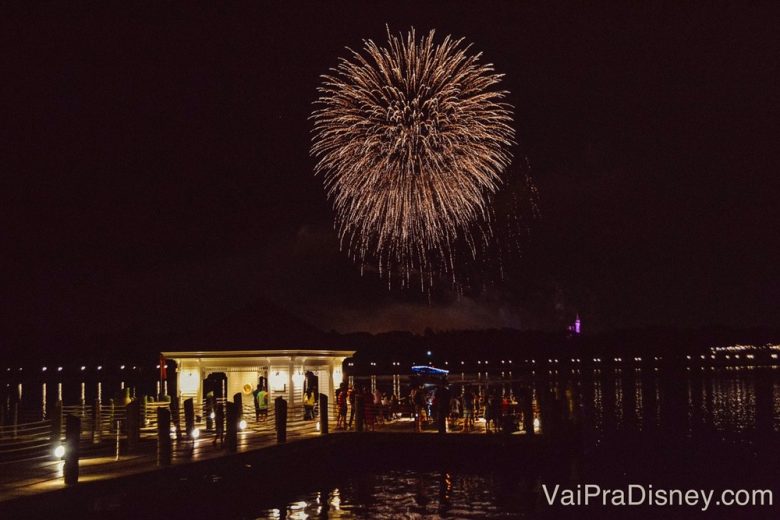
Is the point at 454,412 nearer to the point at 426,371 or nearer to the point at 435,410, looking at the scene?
the point at 435,410

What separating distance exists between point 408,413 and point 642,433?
19847 millimetres

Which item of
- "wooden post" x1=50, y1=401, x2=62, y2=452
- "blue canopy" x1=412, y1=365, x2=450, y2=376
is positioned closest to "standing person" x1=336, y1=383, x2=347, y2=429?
"wooden post" x1=50, y1=401, x2=62, y2=452

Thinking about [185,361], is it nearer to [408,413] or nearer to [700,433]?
[408,413]

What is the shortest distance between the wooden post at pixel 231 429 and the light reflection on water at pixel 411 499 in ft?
6.23

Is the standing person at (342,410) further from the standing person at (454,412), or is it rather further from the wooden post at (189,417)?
the wooden post at (189,417)

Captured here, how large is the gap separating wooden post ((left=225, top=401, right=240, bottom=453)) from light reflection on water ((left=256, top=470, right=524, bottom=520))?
1.90 m

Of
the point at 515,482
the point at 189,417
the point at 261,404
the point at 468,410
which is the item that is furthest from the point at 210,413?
the point at 515,482

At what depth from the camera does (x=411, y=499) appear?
25359mm

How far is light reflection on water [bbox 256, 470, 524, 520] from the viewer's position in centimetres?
2344

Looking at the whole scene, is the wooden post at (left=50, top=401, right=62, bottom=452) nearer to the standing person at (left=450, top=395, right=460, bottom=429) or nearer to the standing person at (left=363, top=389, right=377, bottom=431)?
the standing person at (left=363, top=389, right=377, bottom=431)

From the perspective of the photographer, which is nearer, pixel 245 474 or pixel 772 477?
pixel 245 474

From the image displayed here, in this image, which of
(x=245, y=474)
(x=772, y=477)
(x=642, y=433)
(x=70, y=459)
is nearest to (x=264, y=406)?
(x=245, y=474)

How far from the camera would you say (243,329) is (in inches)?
1332

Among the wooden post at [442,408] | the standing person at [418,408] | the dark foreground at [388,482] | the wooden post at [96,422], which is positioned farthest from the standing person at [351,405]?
the wooden post at [96,422]
